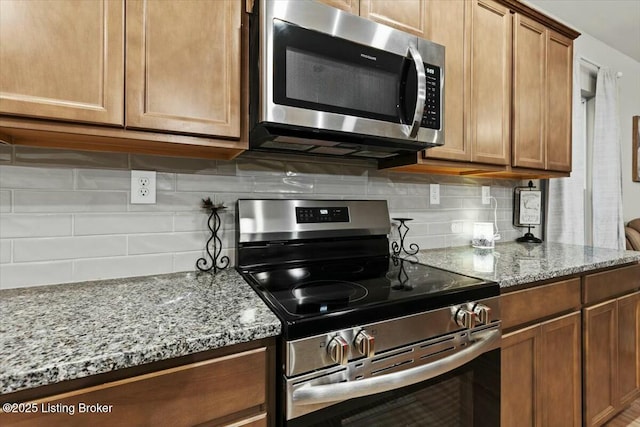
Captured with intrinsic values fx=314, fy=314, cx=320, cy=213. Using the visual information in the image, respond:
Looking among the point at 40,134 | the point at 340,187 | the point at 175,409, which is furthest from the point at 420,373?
the point at 40,134

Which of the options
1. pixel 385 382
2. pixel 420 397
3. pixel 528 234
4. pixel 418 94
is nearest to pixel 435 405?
pixel 420 397

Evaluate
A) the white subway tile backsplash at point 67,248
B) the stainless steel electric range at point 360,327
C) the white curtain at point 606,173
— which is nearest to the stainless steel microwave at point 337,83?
the stainless steel electric range at point 360,327

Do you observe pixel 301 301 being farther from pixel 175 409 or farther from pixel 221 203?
pixel 221 203

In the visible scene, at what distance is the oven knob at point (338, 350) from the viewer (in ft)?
2.57

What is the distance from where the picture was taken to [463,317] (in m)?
1.02

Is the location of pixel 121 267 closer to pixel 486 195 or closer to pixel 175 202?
pixel 175 202

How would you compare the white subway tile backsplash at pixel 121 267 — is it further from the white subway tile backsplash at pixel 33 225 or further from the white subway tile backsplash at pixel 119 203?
the white subway tile backsplash at pixel 33 225

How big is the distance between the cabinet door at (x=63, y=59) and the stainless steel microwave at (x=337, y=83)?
16.1 inches

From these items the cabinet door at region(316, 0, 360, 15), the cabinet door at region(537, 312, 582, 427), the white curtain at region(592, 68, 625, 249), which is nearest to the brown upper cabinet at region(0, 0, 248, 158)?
the cabinet door at region(316, 0, 360, 15)

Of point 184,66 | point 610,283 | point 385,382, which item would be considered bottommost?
point 385,382

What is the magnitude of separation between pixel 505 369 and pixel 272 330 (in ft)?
3.30

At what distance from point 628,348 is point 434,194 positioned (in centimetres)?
133

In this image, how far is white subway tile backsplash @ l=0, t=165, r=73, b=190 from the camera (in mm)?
1013

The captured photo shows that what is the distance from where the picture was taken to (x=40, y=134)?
3.01 feet
